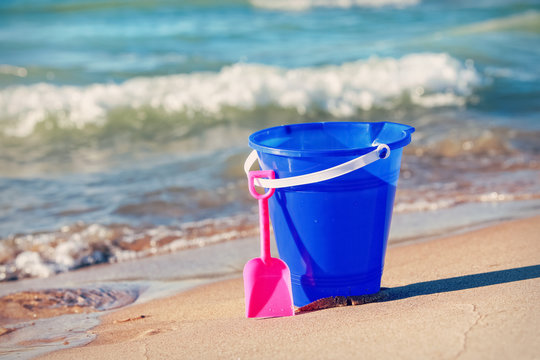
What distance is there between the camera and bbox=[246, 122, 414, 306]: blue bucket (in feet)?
6.90

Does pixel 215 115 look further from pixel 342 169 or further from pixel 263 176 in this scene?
pixel 342 169

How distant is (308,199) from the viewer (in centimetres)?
216

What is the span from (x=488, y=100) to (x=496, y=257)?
5.05 m

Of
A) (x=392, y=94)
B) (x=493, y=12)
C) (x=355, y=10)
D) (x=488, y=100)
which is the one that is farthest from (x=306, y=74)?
(x=355, y=10)

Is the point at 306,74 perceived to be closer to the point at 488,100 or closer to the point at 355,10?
the point at 488,100

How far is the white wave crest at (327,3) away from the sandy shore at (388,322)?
15400 millimetres

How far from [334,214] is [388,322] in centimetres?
41

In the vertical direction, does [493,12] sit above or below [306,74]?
above

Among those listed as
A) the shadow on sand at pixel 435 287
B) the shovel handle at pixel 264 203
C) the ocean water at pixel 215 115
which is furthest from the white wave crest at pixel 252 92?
the shovel handle at pixel 264 203

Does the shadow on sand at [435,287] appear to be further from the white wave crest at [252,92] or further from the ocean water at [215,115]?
the white wave crest at [252,92]

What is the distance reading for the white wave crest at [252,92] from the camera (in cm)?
736

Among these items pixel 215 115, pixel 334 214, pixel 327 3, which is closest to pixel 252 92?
pixel 215 115

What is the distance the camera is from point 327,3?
60.4 ft

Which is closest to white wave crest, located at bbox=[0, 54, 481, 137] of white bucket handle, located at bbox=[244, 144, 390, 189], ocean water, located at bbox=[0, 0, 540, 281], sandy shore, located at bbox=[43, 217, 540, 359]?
ocean water, located at bbox=[0, 0, 540, 281]
